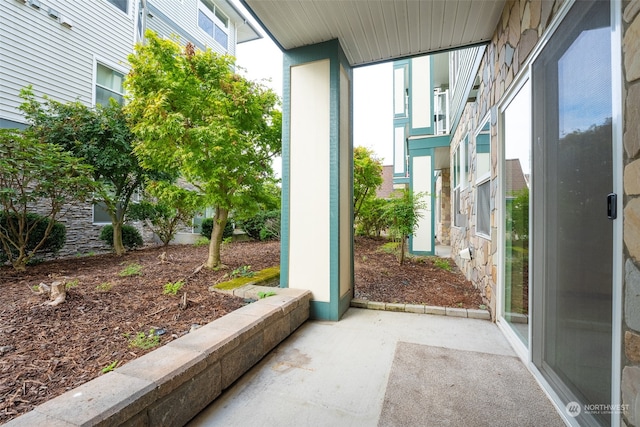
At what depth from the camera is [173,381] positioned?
4.43ft

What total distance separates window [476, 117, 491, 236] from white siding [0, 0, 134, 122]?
7861 millimetres

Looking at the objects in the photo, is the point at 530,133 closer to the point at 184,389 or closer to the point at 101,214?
the point at 184,389

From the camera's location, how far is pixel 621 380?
1.06m

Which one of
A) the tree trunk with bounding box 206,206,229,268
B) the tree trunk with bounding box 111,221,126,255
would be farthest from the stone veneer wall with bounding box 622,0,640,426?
the tree trunk with bounding box 111,221,126,255

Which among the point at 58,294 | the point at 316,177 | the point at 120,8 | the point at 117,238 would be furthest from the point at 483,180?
the point at 120,8

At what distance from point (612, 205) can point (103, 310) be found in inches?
135

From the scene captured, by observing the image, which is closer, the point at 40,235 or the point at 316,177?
the point at 316,177

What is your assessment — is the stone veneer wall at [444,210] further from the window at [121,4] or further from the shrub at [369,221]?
the window at [121,4]

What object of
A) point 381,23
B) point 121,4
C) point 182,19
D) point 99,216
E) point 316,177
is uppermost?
point 182,19

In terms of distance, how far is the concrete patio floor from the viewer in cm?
151

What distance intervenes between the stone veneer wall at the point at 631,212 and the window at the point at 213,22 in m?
11.8

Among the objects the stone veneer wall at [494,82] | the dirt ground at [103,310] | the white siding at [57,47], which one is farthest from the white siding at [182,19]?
the stone veneer wall at [494,82]

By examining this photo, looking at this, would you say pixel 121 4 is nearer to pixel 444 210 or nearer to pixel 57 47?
pixel 57 47

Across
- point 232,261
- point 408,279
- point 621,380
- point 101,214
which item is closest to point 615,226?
point 621,380
